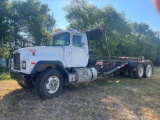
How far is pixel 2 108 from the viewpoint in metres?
4.96

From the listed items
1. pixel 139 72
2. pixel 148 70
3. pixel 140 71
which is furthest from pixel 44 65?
pixel 148 70

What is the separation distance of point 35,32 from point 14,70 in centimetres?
1763

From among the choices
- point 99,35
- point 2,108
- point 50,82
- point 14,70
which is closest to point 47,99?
point 50,82

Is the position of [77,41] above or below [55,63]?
above

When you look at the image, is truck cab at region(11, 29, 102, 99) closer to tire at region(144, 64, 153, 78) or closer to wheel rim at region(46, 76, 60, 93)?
wheel rim at region(46, 76, 60, 93)

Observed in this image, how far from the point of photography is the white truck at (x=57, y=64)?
5813mm

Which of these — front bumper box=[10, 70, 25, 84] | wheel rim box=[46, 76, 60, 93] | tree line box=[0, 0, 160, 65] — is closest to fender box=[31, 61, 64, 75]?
wheel rim box=[46, 76, 60, 93]

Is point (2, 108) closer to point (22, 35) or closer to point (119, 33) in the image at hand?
point (22, 35)

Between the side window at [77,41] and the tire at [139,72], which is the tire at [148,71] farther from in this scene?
the side window at [77,41]

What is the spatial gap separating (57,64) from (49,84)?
77 centimetres

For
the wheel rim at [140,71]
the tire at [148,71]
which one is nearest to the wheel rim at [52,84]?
the wheel rim at [140,71]

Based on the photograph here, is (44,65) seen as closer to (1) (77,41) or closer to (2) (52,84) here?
(2) (52,84)

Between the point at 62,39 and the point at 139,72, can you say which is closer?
the point at 62,39

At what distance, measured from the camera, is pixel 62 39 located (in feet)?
24.1
